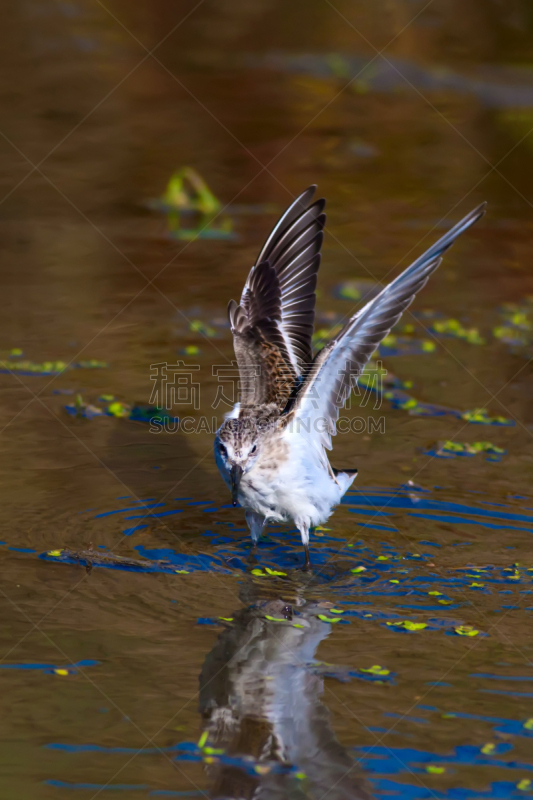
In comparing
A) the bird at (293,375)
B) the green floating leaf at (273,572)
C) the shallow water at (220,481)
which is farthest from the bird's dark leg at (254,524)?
the green floating leaf at (273,572)

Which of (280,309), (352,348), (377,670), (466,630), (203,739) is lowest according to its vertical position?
(203,739)

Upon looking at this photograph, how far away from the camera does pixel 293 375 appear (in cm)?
759

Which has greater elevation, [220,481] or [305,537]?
[220,481]

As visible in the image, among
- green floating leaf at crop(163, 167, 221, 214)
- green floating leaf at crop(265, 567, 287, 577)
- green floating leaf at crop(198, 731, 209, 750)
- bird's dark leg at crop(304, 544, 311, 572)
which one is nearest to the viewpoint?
green floating leaf at crop(198, 731, 209, 750)

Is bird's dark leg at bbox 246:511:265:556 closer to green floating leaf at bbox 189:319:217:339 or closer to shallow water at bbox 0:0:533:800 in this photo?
shallow water at bbox 0:0:533:800

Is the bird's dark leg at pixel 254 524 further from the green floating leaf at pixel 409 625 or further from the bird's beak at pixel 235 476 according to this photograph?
the green floating leaf at pixel 409 625

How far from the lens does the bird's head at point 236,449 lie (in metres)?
6.55

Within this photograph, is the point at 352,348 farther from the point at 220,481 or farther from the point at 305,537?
the point at 220,481

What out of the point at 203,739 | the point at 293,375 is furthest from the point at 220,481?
the point at 203,739

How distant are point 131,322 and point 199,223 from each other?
3.31 metres

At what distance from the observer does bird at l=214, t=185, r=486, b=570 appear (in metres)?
6.22

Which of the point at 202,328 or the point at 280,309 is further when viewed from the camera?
the point at 202,328

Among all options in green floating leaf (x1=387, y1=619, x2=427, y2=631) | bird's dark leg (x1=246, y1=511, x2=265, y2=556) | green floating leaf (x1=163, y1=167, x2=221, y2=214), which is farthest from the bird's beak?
green floating leaf (x1=163, y1=167, x2=221, y2=214)

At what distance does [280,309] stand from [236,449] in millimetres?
1738
